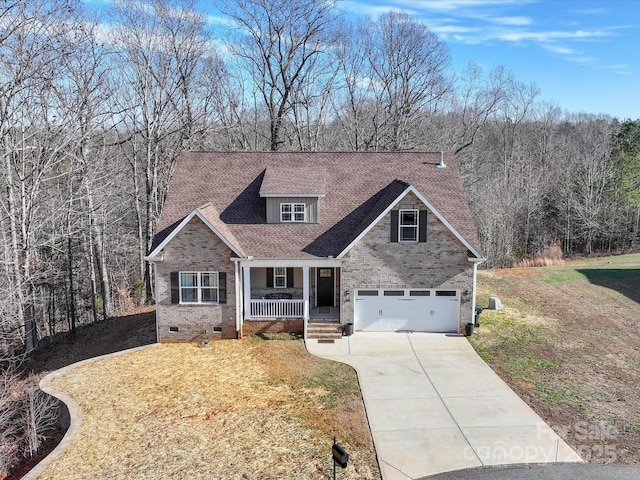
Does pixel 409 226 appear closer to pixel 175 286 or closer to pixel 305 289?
pixel 305 289

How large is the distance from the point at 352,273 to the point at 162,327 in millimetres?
7614

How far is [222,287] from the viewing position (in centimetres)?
1784

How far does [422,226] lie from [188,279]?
30.3 feet

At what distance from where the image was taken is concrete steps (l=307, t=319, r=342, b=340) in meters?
18.2

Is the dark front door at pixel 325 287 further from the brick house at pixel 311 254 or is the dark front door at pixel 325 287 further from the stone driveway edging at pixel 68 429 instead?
the stone driveway edging at pixel 68 429

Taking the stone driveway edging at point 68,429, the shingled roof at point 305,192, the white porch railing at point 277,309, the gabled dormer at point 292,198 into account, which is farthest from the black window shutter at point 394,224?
the stone driveway edging at point 68,429

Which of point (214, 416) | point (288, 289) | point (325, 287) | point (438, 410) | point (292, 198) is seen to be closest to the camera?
point (214, 416)

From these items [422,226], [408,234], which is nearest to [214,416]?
[408,234]

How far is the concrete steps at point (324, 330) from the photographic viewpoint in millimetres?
18219

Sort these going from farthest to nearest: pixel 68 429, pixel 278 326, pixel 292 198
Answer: pixel 292 198, pixel 278 326, pixel 68 429

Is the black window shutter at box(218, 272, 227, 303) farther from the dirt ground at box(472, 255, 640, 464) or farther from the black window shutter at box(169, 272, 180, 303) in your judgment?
the dirt ground at box(472, 255, 640, 464)

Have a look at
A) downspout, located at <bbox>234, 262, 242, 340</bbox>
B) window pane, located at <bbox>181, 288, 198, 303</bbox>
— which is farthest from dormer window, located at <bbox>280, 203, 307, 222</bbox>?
window pane, located at <bbox>181, 288, 198, 303</bbox>

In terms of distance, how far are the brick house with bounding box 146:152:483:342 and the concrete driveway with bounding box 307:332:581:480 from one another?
1.65 meters

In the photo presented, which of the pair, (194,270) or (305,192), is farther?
(305,192)
